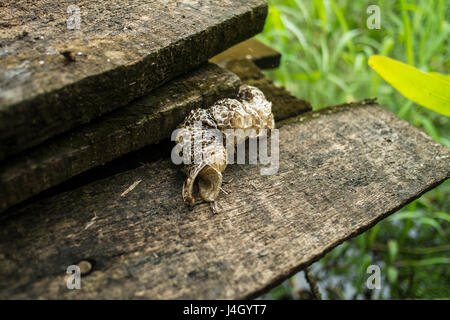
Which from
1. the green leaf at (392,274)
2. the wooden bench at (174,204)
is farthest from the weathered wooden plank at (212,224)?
the green leaf at (392,274)

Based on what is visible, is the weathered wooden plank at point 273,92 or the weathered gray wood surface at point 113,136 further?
the weathered wooden plank at point 273,92

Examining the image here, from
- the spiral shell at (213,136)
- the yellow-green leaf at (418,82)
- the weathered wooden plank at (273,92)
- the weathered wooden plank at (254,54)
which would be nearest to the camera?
the spiral shell at (213,136)

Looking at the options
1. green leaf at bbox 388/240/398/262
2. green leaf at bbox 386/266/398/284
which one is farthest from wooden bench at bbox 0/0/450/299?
green leaf at bbox 386/266/398/284

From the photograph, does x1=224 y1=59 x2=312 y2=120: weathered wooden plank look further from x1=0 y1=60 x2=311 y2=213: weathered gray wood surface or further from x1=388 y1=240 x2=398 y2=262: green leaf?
x1=388 y1=240 x2=398 y2=262: green leaf

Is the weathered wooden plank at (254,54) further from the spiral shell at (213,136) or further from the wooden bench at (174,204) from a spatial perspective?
the spiral shell at (213,136)

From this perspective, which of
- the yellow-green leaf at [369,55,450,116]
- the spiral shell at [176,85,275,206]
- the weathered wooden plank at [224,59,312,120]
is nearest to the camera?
the spiral shell at [176,85,275,206]

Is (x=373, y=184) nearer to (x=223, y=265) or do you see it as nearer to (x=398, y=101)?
(x=223, y=265)
